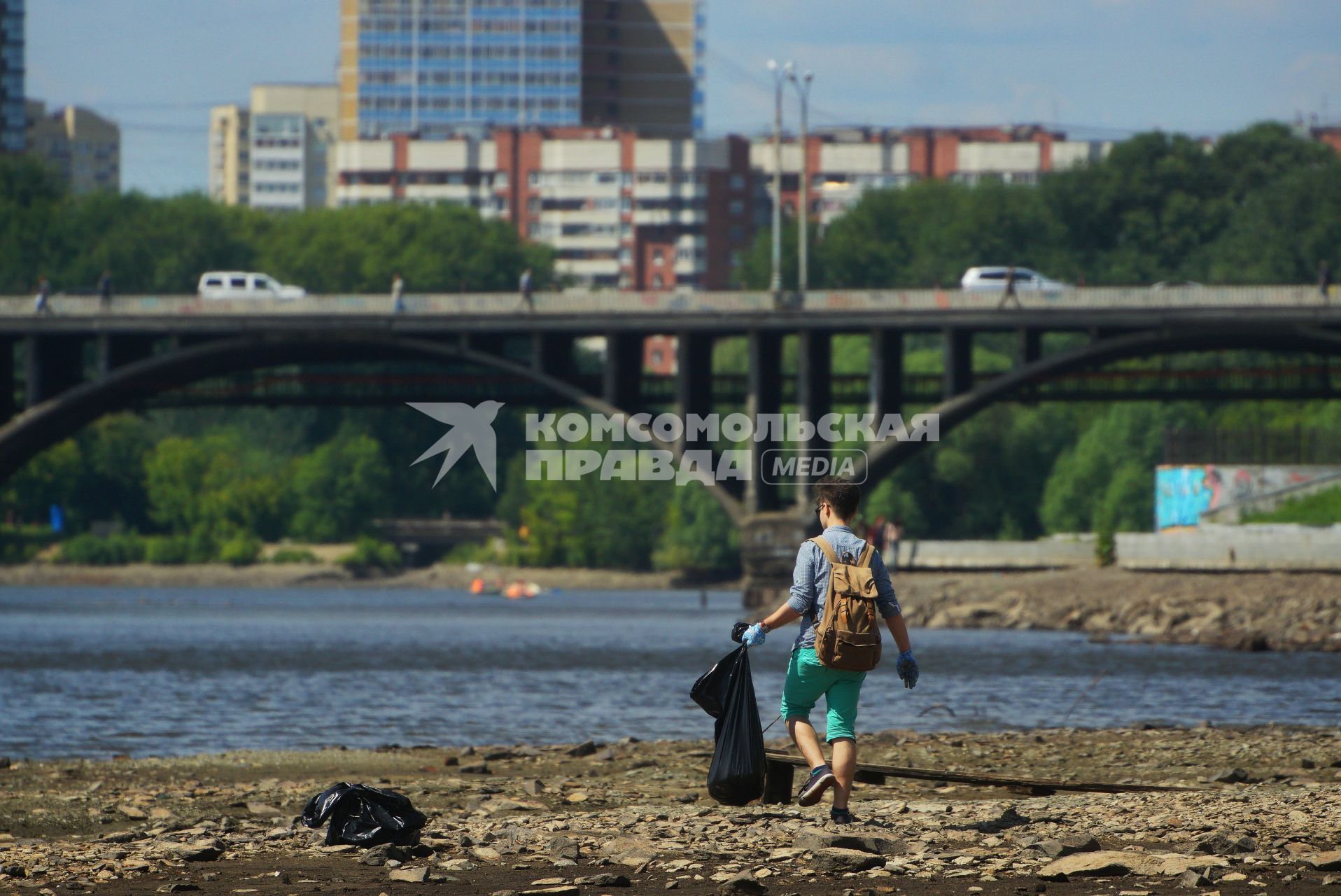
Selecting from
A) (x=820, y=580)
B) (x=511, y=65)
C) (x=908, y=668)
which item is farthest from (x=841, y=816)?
(x=511, y=65)

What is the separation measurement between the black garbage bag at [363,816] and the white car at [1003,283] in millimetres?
50144

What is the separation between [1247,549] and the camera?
2057 inches

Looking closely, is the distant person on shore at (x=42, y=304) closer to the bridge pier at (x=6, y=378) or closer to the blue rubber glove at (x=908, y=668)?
the bridge pier at (x=6, y=378)

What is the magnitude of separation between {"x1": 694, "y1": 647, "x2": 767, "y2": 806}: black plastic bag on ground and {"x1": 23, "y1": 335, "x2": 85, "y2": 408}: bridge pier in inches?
2276

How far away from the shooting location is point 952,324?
61.2 meters

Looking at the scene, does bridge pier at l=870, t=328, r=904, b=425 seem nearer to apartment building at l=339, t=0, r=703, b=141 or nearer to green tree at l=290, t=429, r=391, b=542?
green tree at l=290, t=429, r=391, b=542

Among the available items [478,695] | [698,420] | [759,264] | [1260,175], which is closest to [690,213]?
[759,264]

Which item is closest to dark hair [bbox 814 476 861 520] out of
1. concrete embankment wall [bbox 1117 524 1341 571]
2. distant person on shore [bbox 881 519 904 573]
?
concrete embankment wall [bbox 1117 524 1341 571]

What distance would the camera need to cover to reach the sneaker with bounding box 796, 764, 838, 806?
11867 millimetres

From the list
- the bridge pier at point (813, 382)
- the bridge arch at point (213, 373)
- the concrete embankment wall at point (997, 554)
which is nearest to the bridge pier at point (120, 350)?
the bridge arch at point (213, 373)

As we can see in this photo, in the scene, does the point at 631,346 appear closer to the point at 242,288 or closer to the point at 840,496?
the point at 242,288

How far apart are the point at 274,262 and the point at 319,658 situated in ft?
298

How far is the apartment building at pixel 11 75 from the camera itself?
560ft

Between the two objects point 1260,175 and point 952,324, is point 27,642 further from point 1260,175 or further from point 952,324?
point 1260,175
